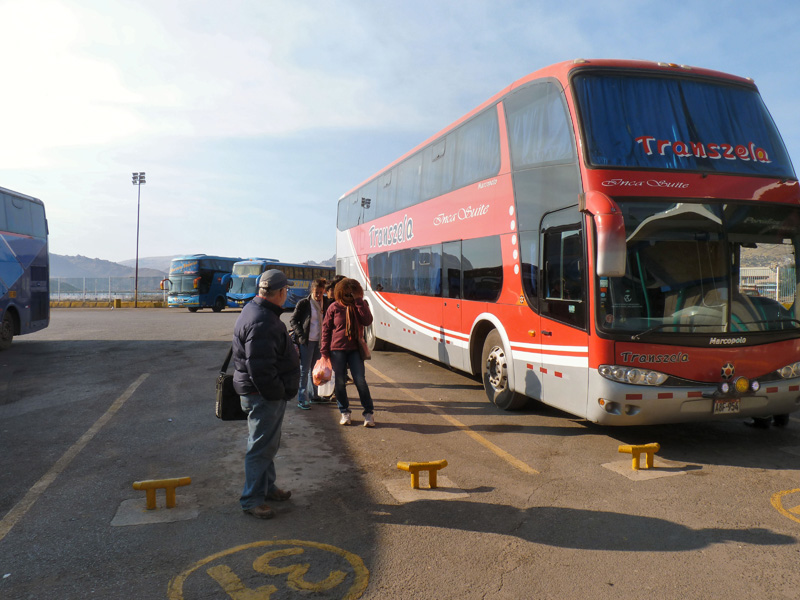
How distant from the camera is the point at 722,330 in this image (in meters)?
6.05

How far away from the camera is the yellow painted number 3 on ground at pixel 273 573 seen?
3377 mm

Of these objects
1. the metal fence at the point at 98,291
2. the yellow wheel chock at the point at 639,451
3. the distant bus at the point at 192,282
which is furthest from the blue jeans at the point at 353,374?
the metal fence at the point at 98,291

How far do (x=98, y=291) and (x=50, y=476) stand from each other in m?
46.3

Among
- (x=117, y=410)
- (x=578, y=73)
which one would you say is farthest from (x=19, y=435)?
(x=578, y=73)

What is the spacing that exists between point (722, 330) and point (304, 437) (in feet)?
14.8

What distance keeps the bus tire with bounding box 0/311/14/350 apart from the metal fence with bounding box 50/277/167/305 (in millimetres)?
31281

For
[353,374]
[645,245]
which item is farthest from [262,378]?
[645,245]

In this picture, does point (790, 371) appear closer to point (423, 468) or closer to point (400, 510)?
point (423, 468)

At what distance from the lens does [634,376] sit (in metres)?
5.91

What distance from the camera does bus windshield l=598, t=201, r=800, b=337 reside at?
598 centimetres

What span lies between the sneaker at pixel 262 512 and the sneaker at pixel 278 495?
0.85ft

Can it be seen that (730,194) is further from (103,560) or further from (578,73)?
(103,560)

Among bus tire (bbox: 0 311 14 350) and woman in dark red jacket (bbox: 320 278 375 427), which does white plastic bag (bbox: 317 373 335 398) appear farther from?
bus tire (bbox: 0 311 14 350)

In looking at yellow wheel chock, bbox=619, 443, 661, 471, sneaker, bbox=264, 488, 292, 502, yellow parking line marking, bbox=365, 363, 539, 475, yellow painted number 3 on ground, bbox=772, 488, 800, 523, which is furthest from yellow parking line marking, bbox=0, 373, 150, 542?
yellow painted number 3 on ground, bbox=772, 488, 800, 523
